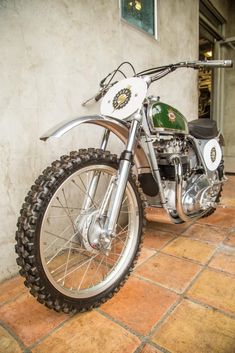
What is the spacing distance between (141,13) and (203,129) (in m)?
1.23

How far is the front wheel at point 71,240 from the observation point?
87 centimetres

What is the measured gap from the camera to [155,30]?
7.71ft

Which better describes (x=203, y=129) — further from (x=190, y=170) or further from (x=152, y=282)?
(x=152, y=282)

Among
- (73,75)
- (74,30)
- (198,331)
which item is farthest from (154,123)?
(198,331)

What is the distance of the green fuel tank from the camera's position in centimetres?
134

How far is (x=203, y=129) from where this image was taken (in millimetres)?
A: 1821

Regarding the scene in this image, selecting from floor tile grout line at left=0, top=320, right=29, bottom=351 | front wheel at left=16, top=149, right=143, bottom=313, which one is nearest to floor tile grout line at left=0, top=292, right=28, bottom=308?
floor tile grout line at left=0, top=320, right=29, bottom=351

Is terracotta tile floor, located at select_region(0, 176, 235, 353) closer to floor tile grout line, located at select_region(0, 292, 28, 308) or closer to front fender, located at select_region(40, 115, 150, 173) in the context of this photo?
floor tile grout line, located at select_region(0, 292, 28, 308)

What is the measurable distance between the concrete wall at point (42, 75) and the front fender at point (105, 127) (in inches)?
16.7

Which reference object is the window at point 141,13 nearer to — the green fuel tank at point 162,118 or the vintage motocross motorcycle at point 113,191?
the vintage motocross motorcycle at point 113,191

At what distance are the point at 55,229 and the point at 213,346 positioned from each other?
1054 millimetres

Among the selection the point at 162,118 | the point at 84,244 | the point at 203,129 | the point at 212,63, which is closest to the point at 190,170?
the point at 203,129

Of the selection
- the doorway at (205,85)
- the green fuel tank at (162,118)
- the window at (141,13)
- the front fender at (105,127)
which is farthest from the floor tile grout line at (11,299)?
the doorway at (205,85)

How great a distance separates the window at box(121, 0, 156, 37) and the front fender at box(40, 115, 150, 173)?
1228 mm
